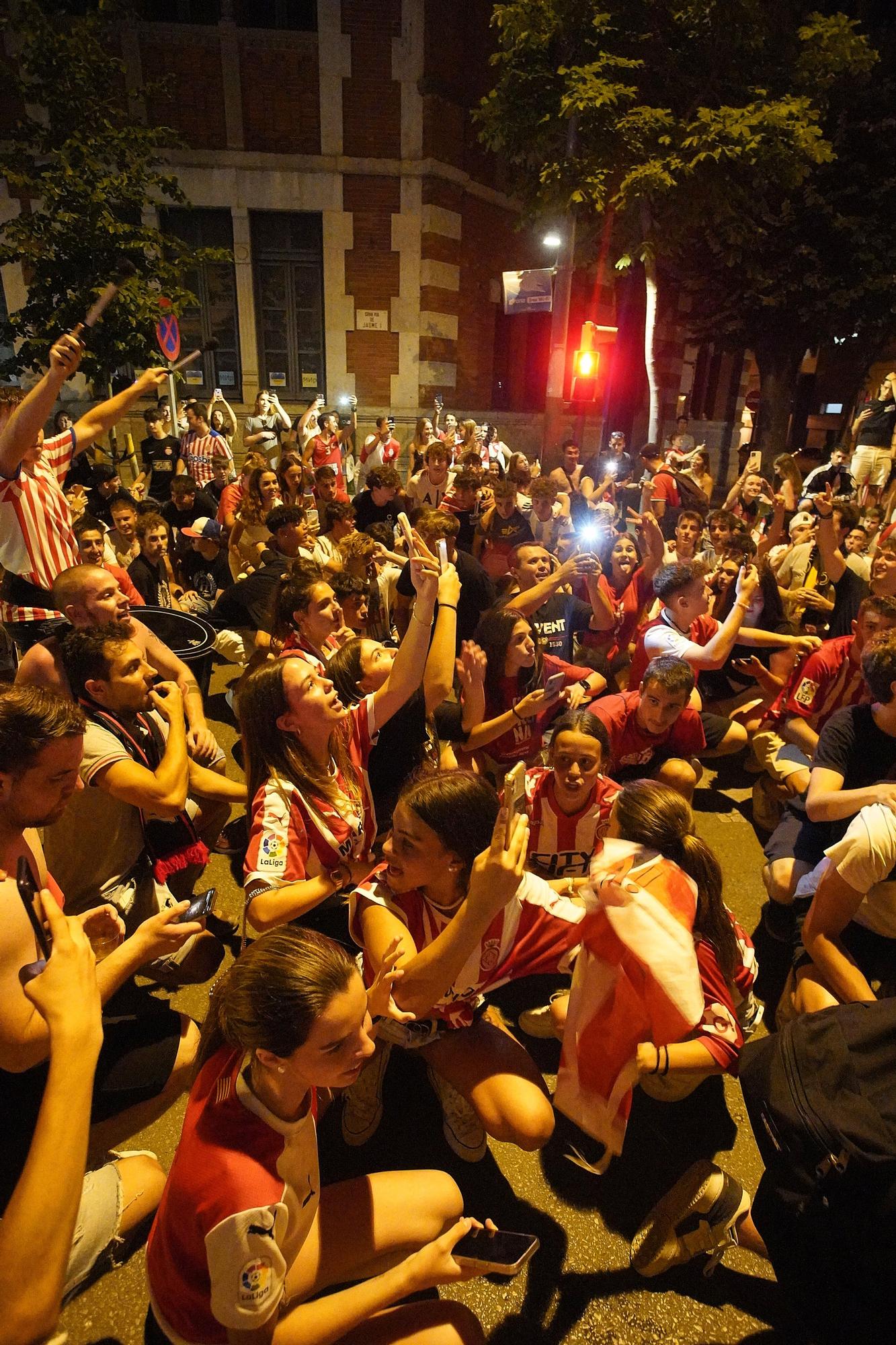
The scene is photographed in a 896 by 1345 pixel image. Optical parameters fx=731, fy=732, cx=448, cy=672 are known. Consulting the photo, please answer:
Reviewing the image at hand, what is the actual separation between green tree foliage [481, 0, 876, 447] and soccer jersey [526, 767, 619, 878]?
1013 centimetres

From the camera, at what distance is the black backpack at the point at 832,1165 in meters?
1.54

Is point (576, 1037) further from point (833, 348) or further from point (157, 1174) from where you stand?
point (833, 348)

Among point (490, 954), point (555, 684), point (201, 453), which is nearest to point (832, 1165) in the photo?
point (490, 954)

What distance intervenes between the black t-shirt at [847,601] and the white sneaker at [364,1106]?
13.8 feet

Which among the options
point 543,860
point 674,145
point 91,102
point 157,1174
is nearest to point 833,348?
point 674,145

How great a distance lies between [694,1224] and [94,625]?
3202 millimetres

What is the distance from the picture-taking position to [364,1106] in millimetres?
2695

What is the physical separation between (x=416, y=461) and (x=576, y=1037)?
10.7 m

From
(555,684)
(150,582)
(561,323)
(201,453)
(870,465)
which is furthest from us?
(870,465)

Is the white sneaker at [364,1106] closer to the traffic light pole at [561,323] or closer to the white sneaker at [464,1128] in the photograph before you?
the white sneaker at [464,1128]

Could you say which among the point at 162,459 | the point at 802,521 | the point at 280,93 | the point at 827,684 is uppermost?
the point at 280,93

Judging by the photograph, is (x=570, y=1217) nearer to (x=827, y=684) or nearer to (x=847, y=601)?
(x=827, y=684)

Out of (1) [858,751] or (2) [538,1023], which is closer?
(2) [538,1023]

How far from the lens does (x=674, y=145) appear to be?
11.4 metres
